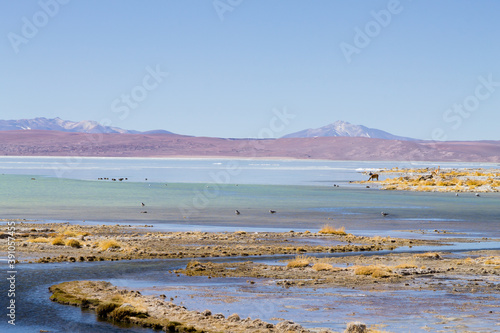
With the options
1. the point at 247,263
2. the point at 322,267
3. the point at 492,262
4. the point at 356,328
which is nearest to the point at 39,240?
the point at 247,263

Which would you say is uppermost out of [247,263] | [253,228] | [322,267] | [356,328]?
[356,328]

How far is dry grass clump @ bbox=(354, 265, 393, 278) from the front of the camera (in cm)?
1980

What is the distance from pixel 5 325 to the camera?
14.2 meters

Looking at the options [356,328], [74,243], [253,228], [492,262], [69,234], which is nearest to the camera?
[356,328]

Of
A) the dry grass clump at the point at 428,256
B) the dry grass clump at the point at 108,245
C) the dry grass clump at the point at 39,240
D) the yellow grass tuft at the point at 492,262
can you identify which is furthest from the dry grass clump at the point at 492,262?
the dry grass clump at the point at 39,240

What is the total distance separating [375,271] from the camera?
65.2 feet

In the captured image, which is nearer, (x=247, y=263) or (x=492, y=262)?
(x=492, y=262)

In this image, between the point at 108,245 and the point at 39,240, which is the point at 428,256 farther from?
the point at 39,240

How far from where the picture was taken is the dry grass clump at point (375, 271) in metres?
19.8

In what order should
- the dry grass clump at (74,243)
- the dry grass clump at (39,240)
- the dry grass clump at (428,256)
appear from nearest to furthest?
1. the dry grass clump at (428,256)
2. the dry grass clump at (74,243)
3. the dry grass clump at (39,240)

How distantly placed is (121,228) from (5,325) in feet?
62.4

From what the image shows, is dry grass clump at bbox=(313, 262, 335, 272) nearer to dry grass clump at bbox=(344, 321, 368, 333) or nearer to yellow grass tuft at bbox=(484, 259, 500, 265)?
yellow grass tuft at bbox=(484, 259, 500, 265)

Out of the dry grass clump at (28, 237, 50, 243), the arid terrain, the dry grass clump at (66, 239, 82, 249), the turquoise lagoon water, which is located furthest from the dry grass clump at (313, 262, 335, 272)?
the dry grass clump at (28, 237, 50, 243)

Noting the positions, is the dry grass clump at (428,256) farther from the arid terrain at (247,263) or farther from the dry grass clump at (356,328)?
the dry grass clump at (356,328)
